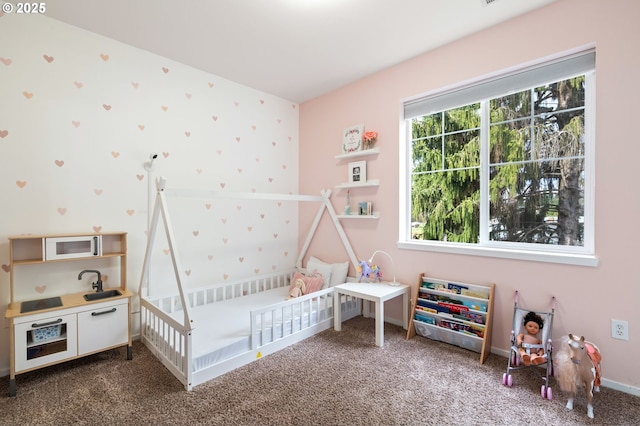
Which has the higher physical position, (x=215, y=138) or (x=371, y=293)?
(x=215, y=138)

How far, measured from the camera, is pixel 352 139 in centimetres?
334

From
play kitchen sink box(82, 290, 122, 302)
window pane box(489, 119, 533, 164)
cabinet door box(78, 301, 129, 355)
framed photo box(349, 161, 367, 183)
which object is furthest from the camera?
framed photo box(349, 161, 367, 183)

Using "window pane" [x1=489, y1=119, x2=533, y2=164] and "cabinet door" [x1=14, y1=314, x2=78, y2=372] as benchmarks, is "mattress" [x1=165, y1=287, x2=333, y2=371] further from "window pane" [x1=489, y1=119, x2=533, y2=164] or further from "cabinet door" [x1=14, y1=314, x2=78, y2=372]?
"window pane" [x1=489, y1=119, x2=533, y2=164]

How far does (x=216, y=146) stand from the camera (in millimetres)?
3178

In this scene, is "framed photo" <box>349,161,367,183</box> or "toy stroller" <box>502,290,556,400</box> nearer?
→ "toy stroller" <box>502,290,556,400</box>

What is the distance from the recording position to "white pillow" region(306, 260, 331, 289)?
3.31 metres

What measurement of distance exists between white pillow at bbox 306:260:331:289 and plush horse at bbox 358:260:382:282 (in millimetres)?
425

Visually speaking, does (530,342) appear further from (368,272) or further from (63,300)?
(63,300)

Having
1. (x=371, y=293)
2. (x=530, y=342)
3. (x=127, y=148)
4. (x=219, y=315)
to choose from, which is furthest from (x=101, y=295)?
(x=530, y=342)

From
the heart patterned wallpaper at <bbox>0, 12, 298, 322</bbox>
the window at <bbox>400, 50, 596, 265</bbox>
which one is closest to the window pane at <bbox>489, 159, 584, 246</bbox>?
the window at <bbox>400, 50, 596, 265</bbox>

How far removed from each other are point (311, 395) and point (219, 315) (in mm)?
1193

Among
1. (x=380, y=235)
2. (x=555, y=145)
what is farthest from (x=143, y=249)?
(x=555, y=145)

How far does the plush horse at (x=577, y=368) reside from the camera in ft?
5.71

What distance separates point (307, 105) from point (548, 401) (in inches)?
143
